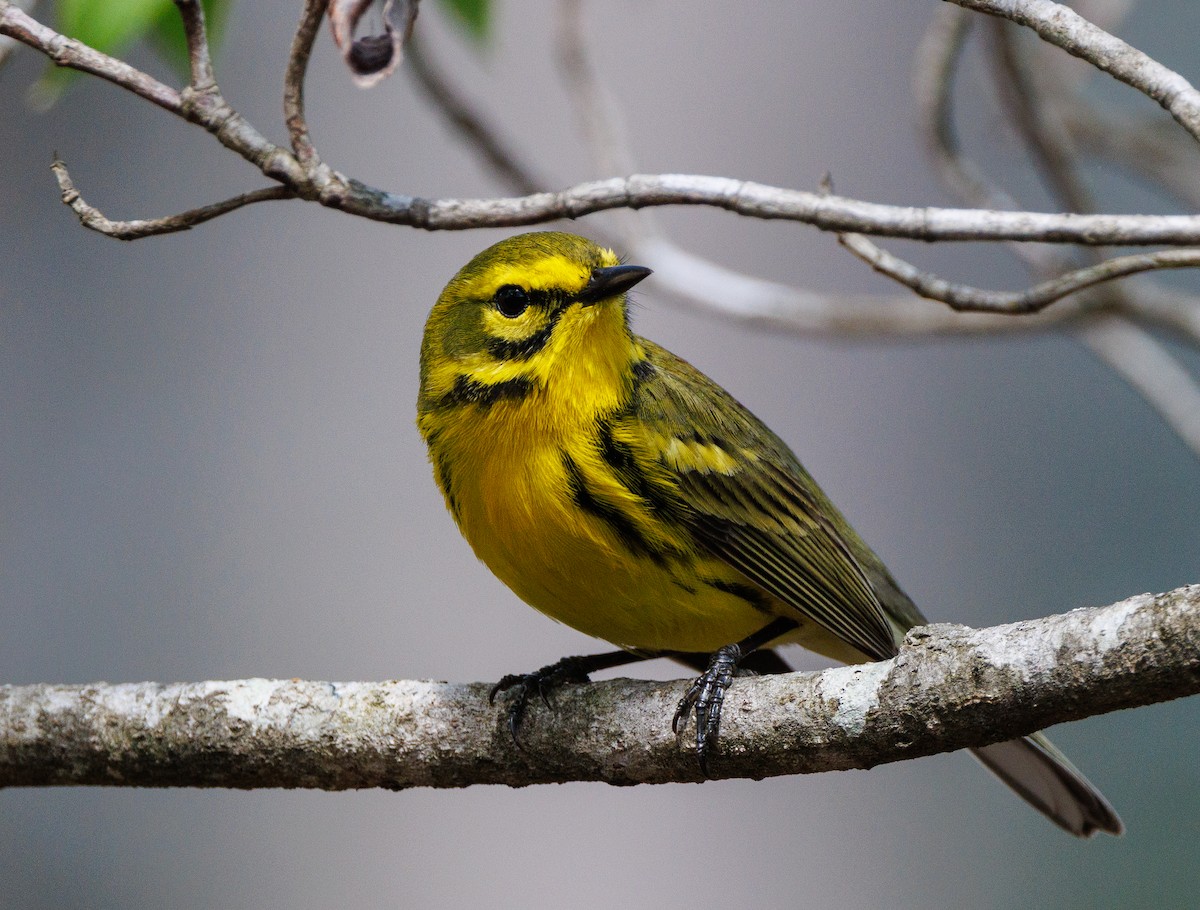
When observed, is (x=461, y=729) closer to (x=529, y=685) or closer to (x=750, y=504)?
(x=529, y=685)

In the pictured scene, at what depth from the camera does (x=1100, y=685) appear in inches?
86.0

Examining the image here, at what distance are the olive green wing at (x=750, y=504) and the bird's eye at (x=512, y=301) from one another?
1.29 ft

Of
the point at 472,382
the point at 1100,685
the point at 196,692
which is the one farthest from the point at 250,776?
the point at 1100,685

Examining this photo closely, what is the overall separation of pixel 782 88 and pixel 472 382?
431cm

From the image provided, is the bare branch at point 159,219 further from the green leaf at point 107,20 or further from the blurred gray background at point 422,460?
the blurred gray background at point 422,460

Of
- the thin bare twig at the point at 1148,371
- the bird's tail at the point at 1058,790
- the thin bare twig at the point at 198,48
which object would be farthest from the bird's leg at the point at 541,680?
the thin bare twig at the point at 1148,371

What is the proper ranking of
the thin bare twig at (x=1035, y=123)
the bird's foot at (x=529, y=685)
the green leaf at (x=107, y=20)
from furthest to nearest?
Result: the thin bare twig at (x=1035, y=123), the bird's foot at (x=529, y=685), the green leaf at (x=107, y=20)

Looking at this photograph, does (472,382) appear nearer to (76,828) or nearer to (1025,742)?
(1025,742)

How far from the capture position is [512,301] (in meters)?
3.52

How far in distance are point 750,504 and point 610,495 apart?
0.55 metres

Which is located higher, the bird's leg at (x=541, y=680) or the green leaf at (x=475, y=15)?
the green leaf at (x=475, y=15)

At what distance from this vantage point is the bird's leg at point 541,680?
3.22 meters

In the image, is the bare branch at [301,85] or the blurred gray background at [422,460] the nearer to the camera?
the bare branch at [301,85]

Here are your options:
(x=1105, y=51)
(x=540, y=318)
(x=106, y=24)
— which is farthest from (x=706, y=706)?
(x=106, y=24)
